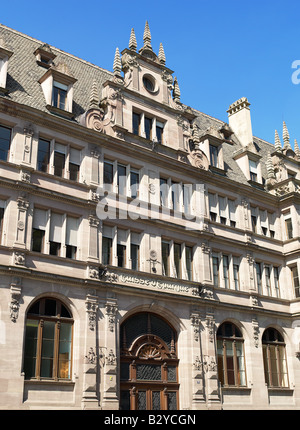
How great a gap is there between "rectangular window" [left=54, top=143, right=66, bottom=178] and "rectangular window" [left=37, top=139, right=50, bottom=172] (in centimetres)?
49

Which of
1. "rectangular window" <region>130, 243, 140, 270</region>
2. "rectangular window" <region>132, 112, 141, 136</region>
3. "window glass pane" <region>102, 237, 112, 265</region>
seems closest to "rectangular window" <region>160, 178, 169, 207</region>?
"rectangular window" <region>132, 112, 141, 136</region>

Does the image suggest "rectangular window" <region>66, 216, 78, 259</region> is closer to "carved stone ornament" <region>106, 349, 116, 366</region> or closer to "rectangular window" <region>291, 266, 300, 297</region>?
"carved stone ornament" <region>106, 349, 116, 366</region>

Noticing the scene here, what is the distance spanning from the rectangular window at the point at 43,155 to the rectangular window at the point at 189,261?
1056 centimetres

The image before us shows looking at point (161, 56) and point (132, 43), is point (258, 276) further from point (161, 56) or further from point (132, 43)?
point (132, 43)

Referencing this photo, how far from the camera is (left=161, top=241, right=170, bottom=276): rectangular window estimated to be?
31.9 meters

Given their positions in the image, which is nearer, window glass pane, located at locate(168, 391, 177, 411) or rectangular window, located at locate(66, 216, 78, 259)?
rectangular window, located at locate(66, 216, 78, 259)

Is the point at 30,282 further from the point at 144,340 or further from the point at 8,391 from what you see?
the point at 144,340

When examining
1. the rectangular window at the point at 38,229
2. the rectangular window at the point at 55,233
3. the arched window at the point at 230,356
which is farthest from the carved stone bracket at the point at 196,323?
the rectangular window at the point at 38,229

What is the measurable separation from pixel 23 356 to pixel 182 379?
9.93m

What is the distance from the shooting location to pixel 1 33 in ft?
115

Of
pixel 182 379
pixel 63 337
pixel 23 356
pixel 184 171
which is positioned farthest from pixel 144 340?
pixel 184 171

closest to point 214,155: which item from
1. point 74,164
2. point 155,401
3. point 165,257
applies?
point 165,257

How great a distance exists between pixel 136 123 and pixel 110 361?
15.4 m

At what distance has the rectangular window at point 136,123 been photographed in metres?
33.9
